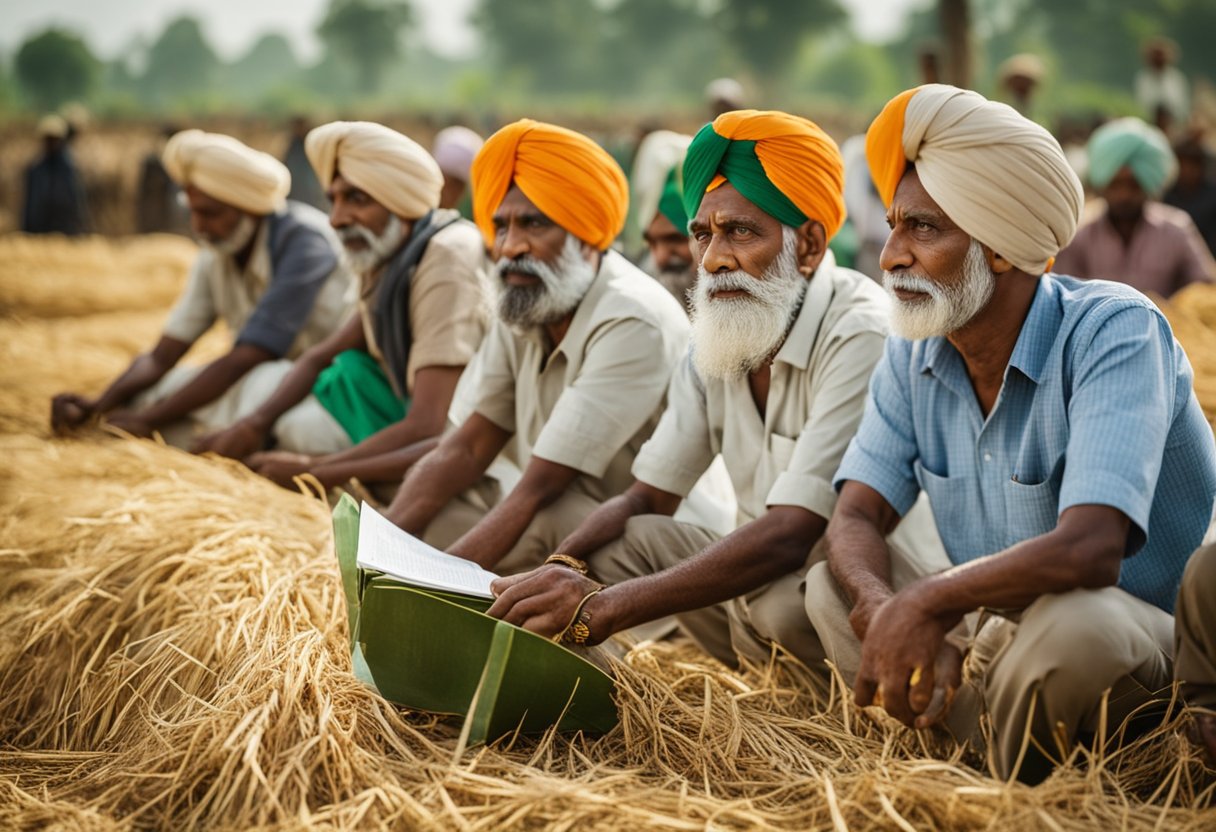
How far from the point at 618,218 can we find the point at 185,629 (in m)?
1.79

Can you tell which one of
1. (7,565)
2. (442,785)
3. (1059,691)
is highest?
(1059,691)

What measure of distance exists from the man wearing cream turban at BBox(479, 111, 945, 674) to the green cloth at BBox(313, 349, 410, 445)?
1.84m

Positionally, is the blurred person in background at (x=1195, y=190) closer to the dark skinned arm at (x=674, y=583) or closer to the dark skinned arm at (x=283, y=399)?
the dark skinned arm at (x=283, y=399)

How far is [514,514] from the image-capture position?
339 cm

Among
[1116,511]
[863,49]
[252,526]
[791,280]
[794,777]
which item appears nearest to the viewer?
[1116,511]

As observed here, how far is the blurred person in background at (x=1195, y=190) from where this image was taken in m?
8.34

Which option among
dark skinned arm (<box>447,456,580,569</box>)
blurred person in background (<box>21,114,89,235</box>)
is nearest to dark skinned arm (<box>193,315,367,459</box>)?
dark skinned arm (<box>447,456,580,569</box>)

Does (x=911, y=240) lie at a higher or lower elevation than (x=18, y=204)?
higher

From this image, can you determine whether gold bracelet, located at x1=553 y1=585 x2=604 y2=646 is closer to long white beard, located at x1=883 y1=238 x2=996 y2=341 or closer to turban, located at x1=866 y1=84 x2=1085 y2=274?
long white beard, located at x1=883 y1=238 x2=996 y2=341

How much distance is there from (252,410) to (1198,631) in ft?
13.5

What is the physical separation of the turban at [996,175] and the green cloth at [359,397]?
2763 mm

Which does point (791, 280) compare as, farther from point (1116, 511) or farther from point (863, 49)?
point (863, 49)

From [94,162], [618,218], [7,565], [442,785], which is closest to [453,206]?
[618,218]

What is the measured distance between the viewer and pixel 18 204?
59.4 ft
